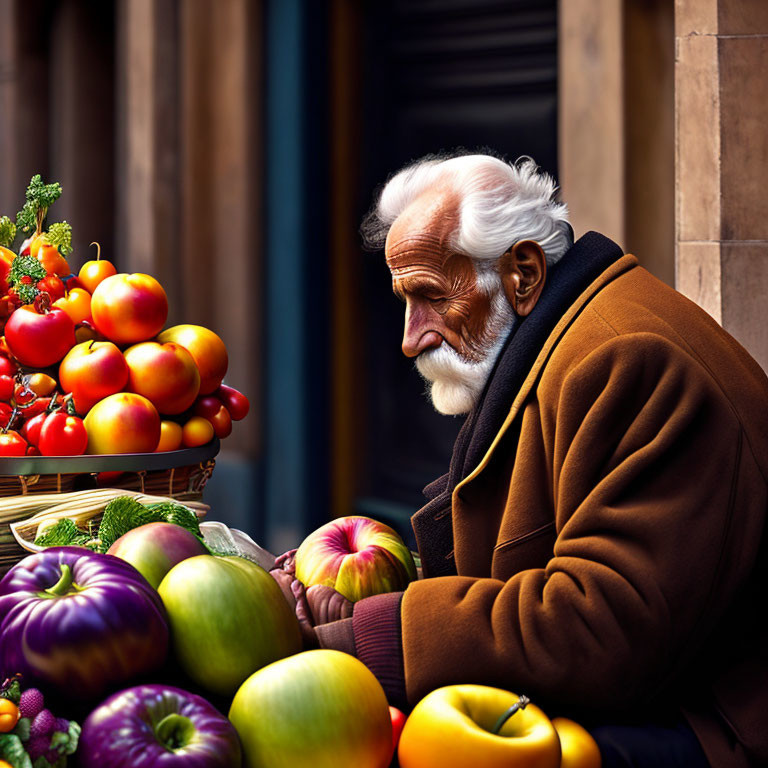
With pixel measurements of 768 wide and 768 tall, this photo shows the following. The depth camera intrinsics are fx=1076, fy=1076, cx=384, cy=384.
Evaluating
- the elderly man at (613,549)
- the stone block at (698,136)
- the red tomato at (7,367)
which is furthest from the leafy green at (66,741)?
the stone block at (698,136)

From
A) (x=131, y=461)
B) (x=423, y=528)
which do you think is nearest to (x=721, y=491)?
(x=423, y=528)

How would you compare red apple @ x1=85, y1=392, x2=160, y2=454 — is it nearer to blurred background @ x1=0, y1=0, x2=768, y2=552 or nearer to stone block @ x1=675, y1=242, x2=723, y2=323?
stone block @ x1=675, y1=242, x2=723, y2=323

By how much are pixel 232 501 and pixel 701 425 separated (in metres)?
4.60

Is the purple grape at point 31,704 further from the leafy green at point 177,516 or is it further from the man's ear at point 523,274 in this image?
the man's ear at point 523,274

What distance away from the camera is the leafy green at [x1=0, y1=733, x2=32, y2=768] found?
120 centimetres

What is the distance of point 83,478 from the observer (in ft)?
8.05

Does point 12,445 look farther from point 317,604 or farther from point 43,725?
point 43,725

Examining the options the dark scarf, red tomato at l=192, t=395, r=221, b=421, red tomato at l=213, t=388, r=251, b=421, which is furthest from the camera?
red tomato at l=213, t=388, r=251, b=421

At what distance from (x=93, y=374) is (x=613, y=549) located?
142 centimetres

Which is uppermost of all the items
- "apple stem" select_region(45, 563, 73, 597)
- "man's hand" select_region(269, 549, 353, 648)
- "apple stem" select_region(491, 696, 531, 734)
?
"apple stem" select_region(45, 563, 73, 597)

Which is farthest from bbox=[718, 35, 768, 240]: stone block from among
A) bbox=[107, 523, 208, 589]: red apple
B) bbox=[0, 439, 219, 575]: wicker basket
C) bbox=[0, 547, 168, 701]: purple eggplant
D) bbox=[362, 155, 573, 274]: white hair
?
bbox=[0, 547, 168, 701]: purple eggplant

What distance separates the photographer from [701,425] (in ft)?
5.26

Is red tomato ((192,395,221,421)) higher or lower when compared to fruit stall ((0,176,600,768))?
higher

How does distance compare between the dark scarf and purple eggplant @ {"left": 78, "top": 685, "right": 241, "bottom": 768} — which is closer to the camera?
purple eggplant @ {"left": 78, "top": 685, "right": 241, "bottom": 768}
